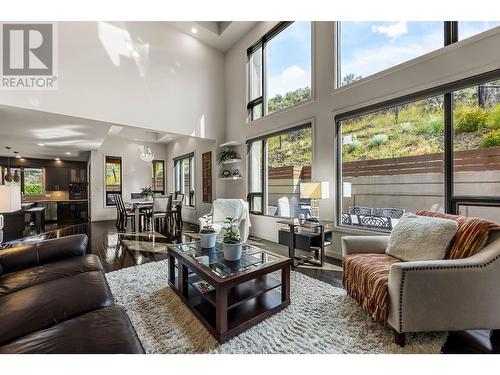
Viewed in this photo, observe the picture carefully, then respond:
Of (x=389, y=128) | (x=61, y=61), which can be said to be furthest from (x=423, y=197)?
(x=61, y=61)

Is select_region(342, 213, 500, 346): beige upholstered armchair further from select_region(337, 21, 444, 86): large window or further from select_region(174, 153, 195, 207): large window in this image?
select_region(174, 153, 195, 207): large window

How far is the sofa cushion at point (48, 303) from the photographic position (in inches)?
46.5

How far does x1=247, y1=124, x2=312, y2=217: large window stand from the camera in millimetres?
4309

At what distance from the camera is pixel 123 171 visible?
8242 mm

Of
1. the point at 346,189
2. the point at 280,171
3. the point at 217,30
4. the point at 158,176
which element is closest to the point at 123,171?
the point at 158,176

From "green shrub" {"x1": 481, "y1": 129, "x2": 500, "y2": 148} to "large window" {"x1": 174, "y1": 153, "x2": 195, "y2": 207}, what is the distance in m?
6.74

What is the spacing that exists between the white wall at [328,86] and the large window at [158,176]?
434 centimetres

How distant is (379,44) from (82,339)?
14.6 feet

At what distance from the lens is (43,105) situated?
3.57 metres

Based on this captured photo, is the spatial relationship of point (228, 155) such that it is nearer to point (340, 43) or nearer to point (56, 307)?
point (340, 43)

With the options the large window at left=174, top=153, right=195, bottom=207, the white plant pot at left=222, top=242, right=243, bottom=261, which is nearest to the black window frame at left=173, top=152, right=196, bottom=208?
the large window at left=174, top=153, right=195, bottom=207

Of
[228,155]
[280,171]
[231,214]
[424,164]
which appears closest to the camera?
[424,164]

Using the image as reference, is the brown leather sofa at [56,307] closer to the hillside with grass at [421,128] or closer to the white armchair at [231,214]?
the white armchair at [231,214]

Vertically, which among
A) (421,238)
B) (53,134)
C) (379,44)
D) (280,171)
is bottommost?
(421,238)
